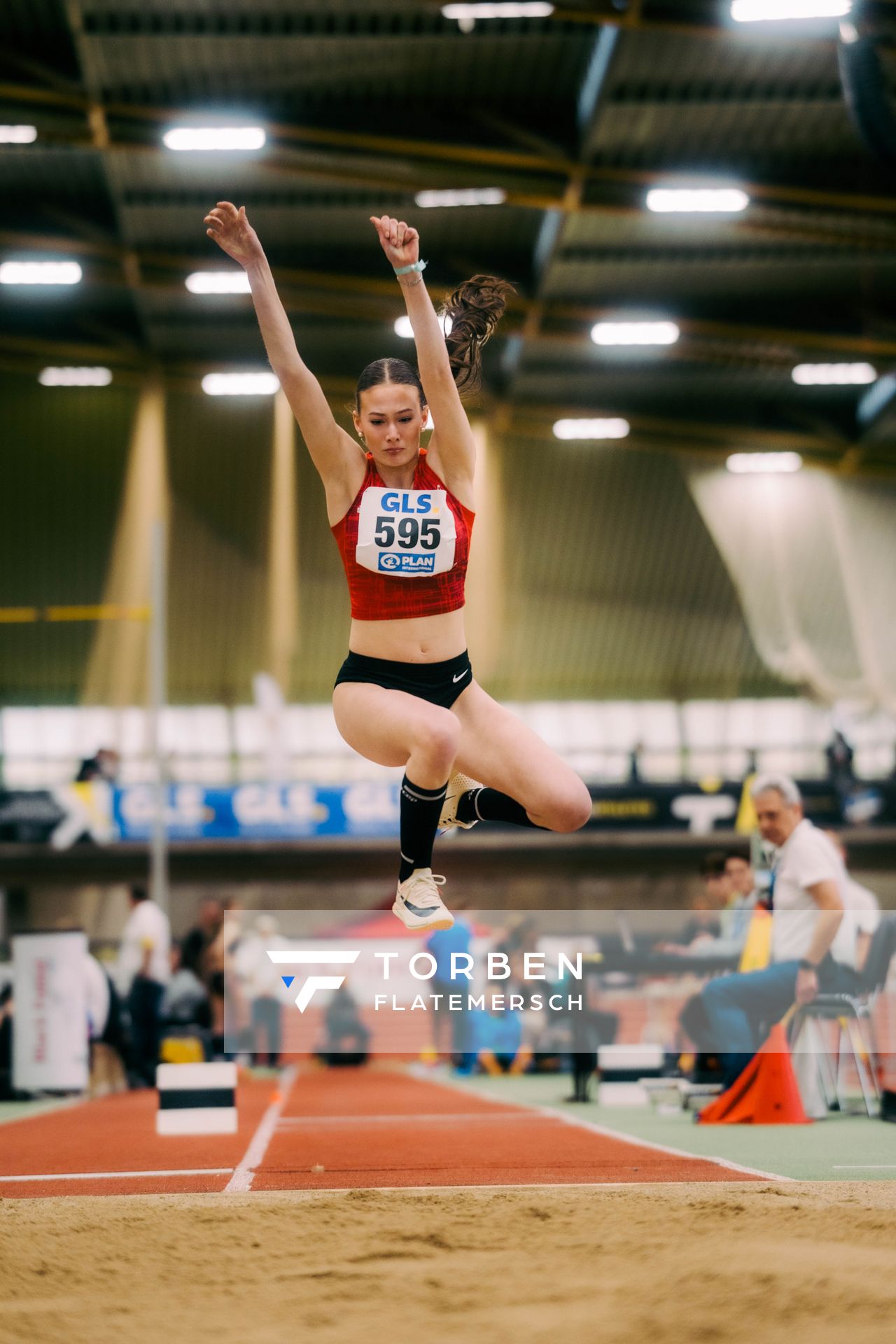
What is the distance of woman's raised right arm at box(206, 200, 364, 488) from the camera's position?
3873 mm

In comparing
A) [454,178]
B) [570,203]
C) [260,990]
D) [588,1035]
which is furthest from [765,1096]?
[570,203]

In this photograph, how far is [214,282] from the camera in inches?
642

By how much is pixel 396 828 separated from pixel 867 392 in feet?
28.4

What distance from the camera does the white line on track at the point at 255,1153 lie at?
14.5ft

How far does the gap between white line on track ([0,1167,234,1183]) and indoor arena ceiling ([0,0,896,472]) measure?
9.11m

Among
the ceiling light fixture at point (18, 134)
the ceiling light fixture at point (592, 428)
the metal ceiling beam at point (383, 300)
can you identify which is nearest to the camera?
the ceiling light fixture at point (18, 134)

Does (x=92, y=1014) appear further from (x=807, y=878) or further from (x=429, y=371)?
(x=429, y=371)

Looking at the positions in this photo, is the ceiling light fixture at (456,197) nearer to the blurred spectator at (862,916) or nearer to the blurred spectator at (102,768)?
the blurred spectator at (102,768)

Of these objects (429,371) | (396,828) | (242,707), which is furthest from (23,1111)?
(242,707)

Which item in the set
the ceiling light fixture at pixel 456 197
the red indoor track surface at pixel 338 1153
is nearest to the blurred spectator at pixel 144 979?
the red indoor track surface at pixel 338 1153

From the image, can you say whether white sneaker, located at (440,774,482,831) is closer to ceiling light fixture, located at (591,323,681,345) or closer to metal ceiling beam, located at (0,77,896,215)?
metal ceiling beam, located at (0,77,896,215)

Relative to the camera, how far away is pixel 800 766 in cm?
2106

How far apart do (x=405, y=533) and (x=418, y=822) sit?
82 centimetres

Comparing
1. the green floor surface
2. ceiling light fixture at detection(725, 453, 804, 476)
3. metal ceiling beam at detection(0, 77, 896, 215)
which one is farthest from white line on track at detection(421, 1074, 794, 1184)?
ceiling light fixture at detection(725, 453, 804, 476)
